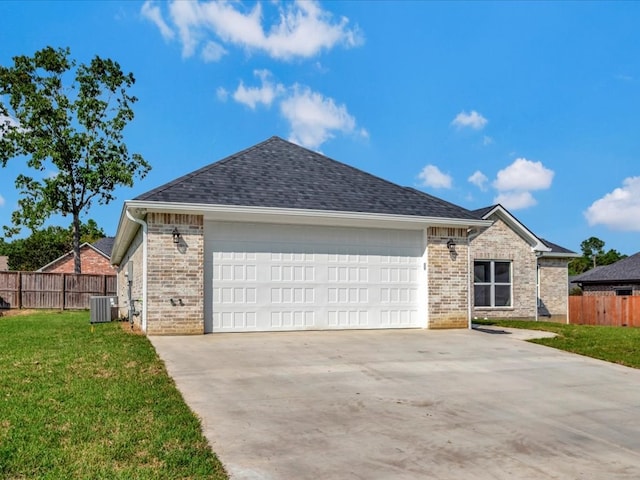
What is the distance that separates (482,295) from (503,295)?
3.54 feet

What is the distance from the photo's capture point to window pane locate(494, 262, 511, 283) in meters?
22.0

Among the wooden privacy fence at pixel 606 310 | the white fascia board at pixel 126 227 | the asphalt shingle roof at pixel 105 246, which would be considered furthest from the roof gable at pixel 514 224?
the asphalt shingle roof at pixel 105 246

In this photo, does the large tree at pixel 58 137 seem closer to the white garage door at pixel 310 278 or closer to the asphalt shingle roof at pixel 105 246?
the asphalt shingle roof at pixel 105 246

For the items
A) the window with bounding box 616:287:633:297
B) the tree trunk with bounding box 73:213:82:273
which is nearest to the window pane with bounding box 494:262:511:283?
the window with bounding box 616:287:633:297

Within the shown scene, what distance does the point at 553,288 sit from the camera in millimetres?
24438

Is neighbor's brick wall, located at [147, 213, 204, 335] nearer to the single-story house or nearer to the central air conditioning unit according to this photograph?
the single-story house

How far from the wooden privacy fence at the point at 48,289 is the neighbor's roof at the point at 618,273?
92.4ft

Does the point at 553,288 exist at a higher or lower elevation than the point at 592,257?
lower

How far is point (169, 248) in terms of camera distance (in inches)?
451

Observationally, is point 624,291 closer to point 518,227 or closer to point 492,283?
point 518,227

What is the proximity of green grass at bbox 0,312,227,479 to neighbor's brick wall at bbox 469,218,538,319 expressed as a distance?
15601mm

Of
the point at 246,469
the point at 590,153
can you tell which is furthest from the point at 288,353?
the point at 590,153

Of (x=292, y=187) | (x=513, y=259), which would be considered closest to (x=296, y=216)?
(x=292, y=187)

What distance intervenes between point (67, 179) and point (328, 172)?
2460 centimetres
